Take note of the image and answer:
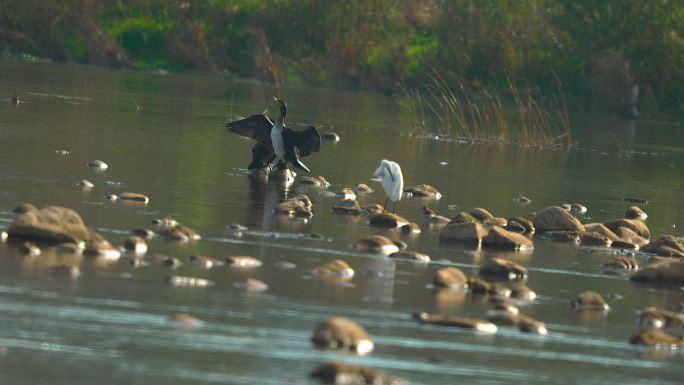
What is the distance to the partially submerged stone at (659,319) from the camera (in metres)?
11.6

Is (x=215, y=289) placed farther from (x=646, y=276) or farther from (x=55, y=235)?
(x=646, y=276)

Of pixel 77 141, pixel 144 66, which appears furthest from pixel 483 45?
pixel 77 141

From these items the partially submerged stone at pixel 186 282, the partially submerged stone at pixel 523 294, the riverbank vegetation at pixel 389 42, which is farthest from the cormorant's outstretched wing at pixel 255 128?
the riverbank vegetation at pixel 389 42

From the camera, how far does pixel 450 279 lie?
40.9 feet

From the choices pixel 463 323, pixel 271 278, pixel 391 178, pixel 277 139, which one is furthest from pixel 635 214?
pixel 463 323

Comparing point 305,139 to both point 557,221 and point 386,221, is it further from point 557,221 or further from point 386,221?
point 557,221

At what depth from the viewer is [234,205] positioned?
1717 cm

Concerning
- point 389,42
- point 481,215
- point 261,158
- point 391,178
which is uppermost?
point 389,42

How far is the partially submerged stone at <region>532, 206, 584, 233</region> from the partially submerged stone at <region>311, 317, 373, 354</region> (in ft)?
24.1

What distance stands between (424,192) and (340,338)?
1068 cm

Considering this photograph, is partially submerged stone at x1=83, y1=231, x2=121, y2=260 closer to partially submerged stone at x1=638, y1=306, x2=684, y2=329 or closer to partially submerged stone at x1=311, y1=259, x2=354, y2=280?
partially submerged stone at x1=311, y1=259, x2=354, y2=280

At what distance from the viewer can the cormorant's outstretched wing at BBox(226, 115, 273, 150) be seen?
826 inches

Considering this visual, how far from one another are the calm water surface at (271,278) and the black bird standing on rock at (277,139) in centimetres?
44

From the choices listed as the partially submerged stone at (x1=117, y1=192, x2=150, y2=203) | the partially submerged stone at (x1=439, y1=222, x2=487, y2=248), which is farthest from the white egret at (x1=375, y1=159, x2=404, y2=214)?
the partially submerged stone at (x1=117, y1=192, x2=150, y2=203)
